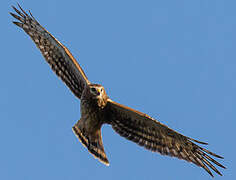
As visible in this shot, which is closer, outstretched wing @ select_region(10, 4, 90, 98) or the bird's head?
the bird's head

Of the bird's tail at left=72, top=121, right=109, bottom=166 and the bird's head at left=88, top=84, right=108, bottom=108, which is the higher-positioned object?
the bird's head at left=88, top=84, right=108, bottom=108

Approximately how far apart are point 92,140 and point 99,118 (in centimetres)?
63

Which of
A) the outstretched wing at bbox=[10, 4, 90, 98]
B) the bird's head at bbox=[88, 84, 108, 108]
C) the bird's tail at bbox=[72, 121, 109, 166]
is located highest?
the outstretched wing at bbox=[10, 4, 90, 98]

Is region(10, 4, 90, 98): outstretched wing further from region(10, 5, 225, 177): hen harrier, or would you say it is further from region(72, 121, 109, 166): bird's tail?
region(72, 121, 109, 166): bird's tail

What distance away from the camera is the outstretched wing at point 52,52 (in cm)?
1066

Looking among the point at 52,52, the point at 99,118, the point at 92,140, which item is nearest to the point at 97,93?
the point at 99,118

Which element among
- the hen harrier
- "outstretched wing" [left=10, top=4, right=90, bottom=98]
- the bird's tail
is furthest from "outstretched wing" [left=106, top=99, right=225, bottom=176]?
"outstretched wing" [left=10, top=4, right=90, bottom=98]

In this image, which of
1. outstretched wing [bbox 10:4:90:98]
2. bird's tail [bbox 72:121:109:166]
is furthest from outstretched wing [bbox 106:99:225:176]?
outstretched wing [bbox 10:4:90:98]

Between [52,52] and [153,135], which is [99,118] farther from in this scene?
[52,52]

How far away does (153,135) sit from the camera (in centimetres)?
1009

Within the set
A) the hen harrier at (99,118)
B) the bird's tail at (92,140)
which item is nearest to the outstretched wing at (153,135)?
the hen harrier at (99,118)

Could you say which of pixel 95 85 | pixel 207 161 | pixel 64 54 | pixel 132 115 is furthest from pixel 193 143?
pixel 64 54

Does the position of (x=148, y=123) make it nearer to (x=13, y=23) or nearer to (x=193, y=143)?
(x=193, y=143)

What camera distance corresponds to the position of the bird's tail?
10.4m
